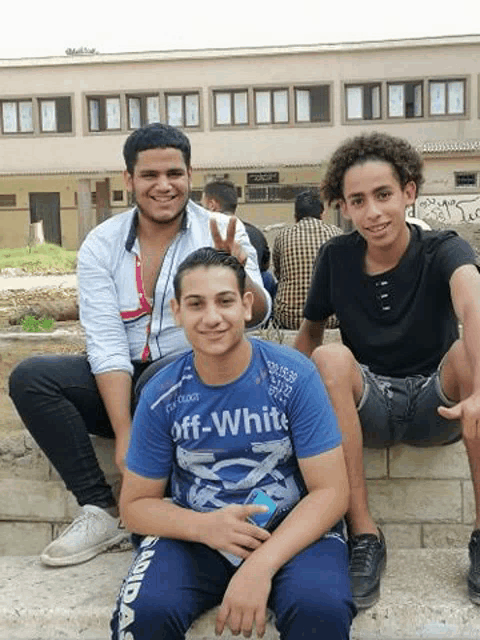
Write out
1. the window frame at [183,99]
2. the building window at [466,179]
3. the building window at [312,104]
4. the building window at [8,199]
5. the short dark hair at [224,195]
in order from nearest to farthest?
the short dark hair at [224,195] < the building window at [466,179] < the building window at [312,104] < the window frame at [183,99] < the building window at [8,199]

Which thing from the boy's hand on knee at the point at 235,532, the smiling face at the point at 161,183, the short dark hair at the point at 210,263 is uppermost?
the smiling face at the point at 161,183

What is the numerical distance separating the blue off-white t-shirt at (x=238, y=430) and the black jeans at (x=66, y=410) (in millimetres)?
634

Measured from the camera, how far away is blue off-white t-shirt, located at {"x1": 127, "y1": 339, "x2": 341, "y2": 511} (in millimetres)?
2836

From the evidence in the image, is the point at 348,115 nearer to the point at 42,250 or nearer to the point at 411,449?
the point at 42,250

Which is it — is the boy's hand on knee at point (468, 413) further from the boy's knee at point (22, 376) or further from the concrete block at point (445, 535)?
the boy's knee at point (22, 376)

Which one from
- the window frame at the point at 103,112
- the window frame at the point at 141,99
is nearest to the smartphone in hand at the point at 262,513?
the window frame at the point at 141,99

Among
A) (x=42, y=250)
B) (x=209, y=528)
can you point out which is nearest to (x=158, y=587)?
(x=209, y=528)

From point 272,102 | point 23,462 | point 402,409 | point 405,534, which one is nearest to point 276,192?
point 272,102

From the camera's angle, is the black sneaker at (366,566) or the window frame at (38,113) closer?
the black sneaker at (366,566)

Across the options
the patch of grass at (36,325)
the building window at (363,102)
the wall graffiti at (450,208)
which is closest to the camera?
the patch of grass at (36,325)

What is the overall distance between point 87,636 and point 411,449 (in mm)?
1459

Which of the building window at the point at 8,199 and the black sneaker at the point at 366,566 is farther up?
the building window at the point at 8,199

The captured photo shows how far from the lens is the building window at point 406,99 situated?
35250mm

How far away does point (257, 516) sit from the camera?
280cm
